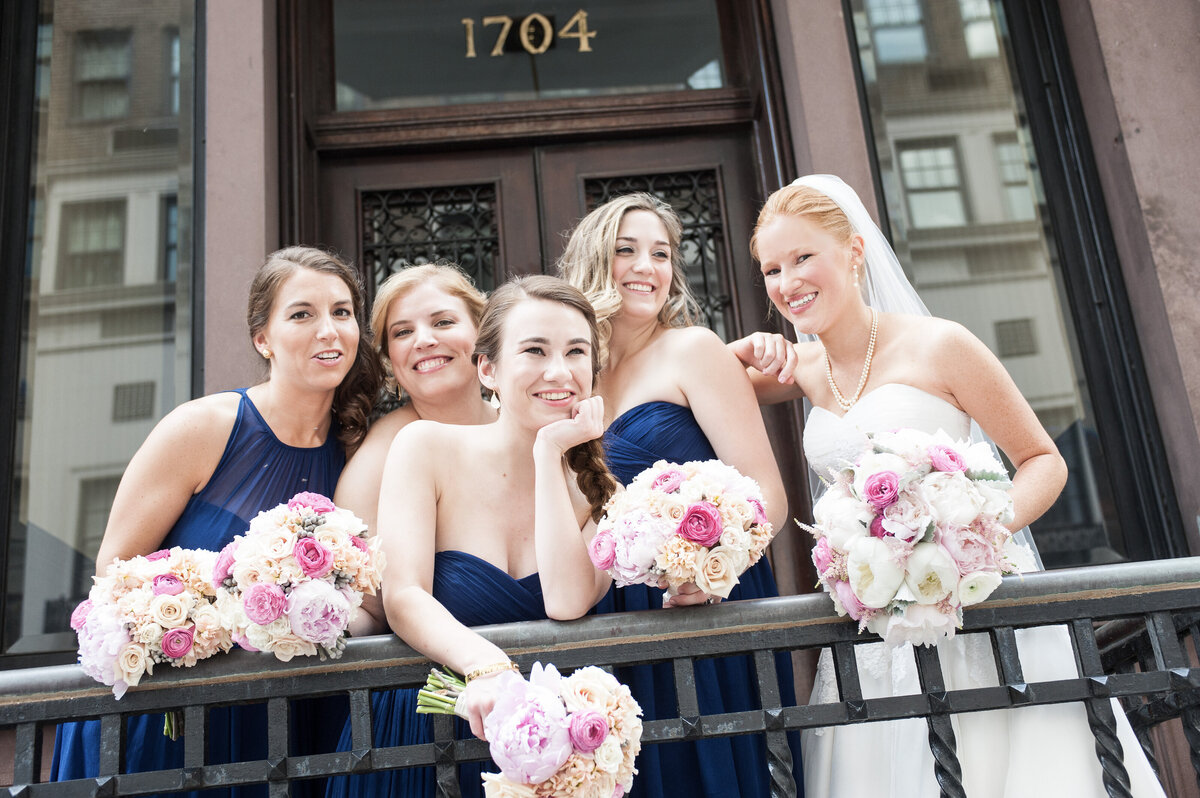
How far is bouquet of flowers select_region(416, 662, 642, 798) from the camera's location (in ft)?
6.48

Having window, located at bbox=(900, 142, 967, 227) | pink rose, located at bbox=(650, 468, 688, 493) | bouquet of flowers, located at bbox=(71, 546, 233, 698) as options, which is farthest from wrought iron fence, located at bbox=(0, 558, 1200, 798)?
window, located at bbox=(900, 142, 967, 227)

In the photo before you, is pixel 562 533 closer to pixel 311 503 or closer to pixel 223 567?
pixel 311 503

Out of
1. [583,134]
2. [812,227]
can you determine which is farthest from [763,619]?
[583,134]

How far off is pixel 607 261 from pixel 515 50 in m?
2.28

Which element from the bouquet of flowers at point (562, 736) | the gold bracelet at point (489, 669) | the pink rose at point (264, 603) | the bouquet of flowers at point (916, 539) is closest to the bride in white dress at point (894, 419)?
the bouquet of flowers at point (916, 539)

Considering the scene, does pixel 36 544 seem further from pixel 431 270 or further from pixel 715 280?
pixel 715 280

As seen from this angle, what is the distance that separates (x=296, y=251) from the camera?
336 cm

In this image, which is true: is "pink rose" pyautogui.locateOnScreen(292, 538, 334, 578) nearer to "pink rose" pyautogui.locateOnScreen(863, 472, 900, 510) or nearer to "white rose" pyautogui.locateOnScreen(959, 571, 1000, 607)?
"pink rose" pyautogui.locateOnScreen(863, 472, 900, 510)

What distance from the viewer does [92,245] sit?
4812 millimetres

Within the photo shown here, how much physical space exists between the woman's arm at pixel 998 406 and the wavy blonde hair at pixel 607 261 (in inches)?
36.0

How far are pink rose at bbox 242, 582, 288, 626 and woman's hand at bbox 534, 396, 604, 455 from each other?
69 cm

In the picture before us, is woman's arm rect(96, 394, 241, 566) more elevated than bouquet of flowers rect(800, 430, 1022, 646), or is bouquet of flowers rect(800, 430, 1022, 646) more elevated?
woman's arm rect(96, 394, 241, 566)

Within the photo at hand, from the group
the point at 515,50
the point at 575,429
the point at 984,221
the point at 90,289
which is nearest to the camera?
the point at 575,429

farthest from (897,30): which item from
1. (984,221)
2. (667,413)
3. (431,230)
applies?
(667,413)
